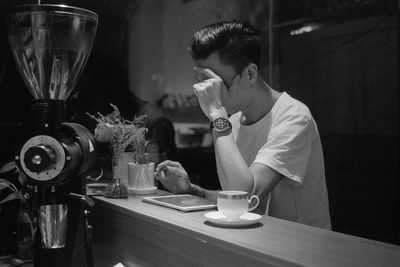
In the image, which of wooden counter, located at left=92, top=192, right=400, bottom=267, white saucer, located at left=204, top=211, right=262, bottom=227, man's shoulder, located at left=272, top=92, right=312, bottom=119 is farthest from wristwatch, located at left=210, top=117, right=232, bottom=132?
white saucer, located at left=204, top=211, right=262, bottom=227

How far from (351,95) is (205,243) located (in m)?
1.81

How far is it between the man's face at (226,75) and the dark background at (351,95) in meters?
0.91

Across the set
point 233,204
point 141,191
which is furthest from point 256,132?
point 233,204

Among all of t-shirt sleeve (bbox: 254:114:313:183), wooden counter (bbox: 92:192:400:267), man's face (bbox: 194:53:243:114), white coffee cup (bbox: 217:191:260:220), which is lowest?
wooden counter (bbox: 92:192:400:267)

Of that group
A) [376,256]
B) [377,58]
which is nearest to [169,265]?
[376,256]

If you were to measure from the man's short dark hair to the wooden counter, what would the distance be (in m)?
0.60

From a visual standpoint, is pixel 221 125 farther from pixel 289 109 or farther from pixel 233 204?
pixel 233 204

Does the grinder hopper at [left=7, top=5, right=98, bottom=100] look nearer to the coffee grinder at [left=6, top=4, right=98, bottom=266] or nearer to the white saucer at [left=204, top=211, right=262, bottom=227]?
the coffee grinder at [left=6, top=4, right=98, bottom=266]

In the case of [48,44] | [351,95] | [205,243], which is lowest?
[205,243]

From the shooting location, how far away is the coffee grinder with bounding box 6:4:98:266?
1.13 m

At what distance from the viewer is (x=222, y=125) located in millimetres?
1587

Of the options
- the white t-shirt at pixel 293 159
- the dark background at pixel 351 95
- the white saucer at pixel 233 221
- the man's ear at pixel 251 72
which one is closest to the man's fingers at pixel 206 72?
the man's ear at pixel 251 72

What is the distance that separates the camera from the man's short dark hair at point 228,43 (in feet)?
5.59

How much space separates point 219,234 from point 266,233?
4.4 inches
